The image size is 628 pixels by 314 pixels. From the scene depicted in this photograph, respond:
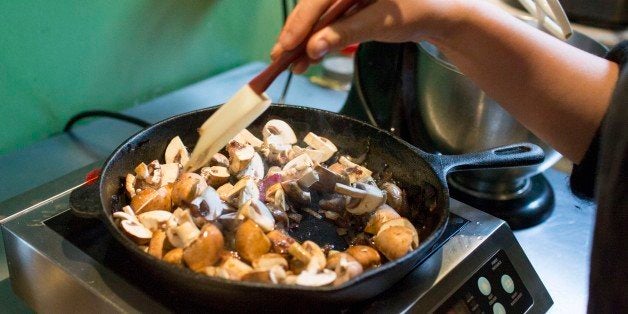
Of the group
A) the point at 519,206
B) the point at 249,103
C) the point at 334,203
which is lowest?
the point at 519,206

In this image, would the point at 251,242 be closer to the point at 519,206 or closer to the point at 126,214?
the point at 126,214

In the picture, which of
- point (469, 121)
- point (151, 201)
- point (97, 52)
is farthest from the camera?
point (97, 52)

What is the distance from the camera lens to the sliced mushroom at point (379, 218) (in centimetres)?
67

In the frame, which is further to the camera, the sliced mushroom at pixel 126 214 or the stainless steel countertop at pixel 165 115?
the stainless steel countertop at pixel 165 115

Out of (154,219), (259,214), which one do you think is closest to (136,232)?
(154,219)

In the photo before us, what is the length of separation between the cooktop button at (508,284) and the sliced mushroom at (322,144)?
10.4 inches

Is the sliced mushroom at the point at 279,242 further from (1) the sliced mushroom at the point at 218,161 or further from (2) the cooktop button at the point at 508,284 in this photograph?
(2) the cooktop button at the point at 508,284

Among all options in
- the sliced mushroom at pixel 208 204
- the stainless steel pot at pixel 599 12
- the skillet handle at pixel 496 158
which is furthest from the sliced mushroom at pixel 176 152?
the stainless steel pot at pixel 599 12

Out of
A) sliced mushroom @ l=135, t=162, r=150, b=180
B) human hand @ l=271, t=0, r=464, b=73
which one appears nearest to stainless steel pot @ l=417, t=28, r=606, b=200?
human hand @ l=271, t=0, r=464, b=73

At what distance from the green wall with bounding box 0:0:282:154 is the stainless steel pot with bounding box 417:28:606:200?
0.48 metres

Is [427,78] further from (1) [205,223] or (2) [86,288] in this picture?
(2) [86,288]

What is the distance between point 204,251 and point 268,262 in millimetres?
63

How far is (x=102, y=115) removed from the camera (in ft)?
3.36

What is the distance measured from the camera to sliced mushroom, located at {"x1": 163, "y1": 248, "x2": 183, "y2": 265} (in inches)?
22.3
